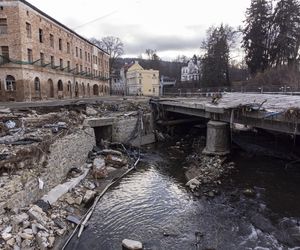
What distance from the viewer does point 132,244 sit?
862 cm

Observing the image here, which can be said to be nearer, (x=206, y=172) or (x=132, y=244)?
(x=132, y=244)

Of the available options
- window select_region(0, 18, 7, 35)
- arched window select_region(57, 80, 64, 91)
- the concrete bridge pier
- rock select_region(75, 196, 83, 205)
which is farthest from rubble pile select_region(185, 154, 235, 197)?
arched window select_region(57, 80, 64, 91)

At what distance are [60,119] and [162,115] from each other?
13446 mm

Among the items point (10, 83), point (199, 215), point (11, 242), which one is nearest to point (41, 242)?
point (11, 242)

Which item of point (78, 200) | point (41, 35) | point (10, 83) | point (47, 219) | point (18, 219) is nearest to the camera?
point (18, 219)

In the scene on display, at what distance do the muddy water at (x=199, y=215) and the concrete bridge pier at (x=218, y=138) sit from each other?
3.02 metres

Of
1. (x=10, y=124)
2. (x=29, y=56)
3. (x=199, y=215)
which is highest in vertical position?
(x=29, y=56)

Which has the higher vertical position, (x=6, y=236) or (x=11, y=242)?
(x=6, y=236)

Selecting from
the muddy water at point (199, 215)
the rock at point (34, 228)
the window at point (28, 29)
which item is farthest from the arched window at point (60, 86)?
the rock at point (34, 228)

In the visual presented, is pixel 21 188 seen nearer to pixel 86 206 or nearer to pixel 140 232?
pixel 86 206

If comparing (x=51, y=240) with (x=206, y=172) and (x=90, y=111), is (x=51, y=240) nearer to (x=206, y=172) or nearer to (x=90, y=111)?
(x=206, y=172)

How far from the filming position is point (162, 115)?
2967 centimetres

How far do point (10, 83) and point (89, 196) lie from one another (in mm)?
21395

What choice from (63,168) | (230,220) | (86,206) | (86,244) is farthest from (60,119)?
(230,220)
